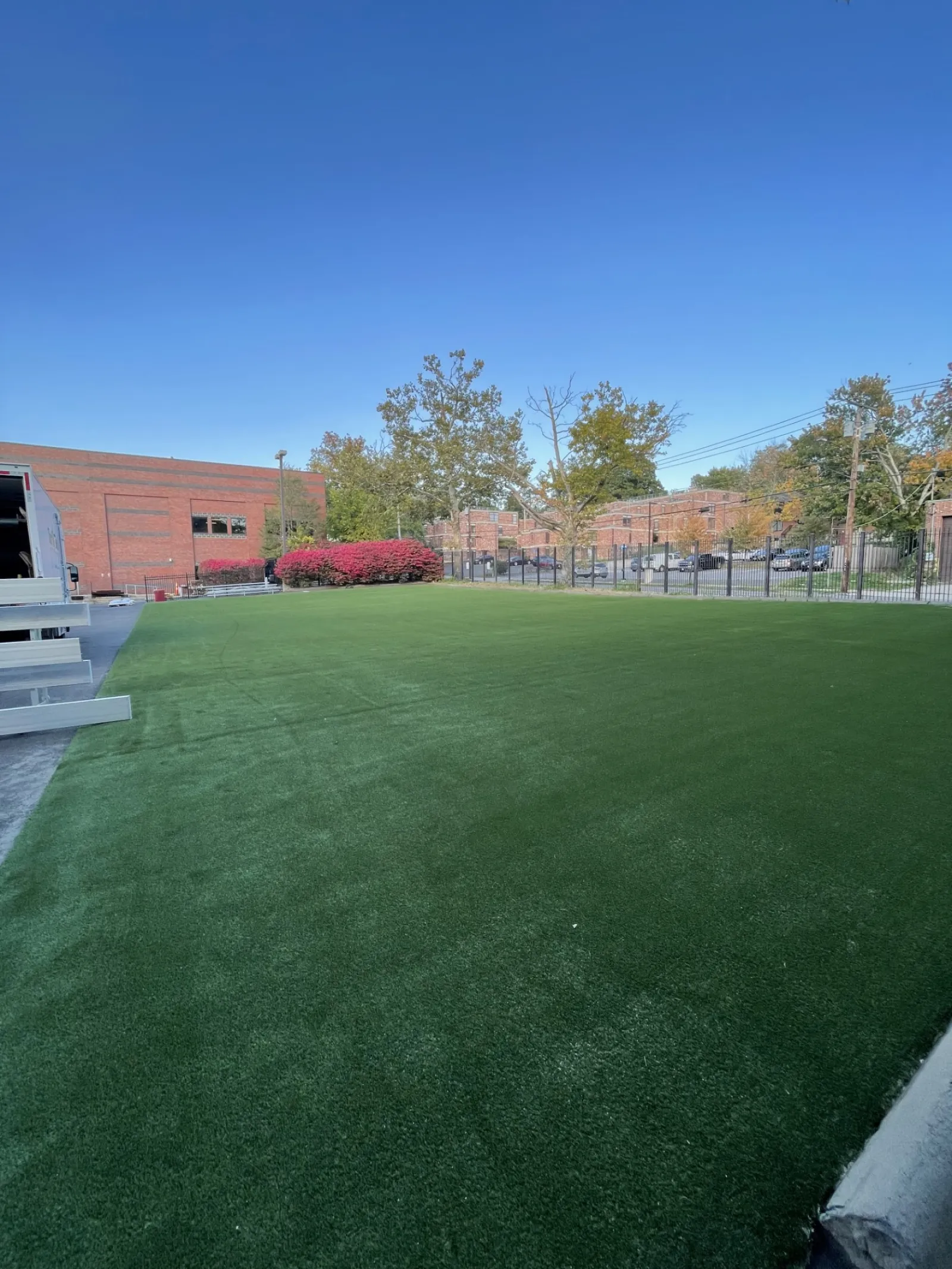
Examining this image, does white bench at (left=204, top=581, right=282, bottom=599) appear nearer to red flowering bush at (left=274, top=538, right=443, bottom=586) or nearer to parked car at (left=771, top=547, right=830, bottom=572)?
red flowering bush at (left=274, top=538, right=443, bottom=586)

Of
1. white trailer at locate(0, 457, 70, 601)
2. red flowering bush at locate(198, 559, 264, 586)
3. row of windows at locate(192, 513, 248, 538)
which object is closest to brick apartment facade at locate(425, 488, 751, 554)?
row of windows at locate(192, 513, 248, 538)

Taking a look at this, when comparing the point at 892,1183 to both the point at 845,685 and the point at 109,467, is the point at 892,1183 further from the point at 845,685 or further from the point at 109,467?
the point at 109,467

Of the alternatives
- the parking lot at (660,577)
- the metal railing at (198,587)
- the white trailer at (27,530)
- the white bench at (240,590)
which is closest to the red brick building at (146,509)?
the metal railing at (198,587)

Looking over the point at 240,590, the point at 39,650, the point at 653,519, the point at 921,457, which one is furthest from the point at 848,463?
the point at 39,650

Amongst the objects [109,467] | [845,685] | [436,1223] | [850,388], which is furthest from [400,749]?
[109,467]

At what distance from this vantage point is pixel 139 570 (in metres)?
38.4

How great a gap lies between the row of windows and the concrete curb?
4390 cm

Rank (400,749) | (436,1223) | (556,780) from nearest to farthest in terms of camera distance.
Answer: (436,1223) < (556,780) < (400,749)

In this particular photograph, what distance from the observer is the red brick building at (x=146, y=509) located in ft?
119

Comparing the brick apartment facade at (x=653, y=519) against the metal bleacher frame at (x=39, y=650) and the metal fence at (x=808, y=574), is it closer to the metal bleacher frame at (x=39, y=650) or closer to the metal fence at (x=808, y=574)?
the metal fence at (x=808, y=574)

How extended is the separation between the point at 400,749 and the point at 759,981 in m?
2.94

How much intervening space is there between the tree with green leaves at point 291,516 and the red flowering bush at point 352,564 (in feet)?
26.9

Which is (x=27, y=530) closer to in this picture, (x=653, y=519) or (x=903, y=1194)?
(x=903, y=1194)

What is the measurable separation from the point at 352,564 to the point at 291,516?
11.6m
